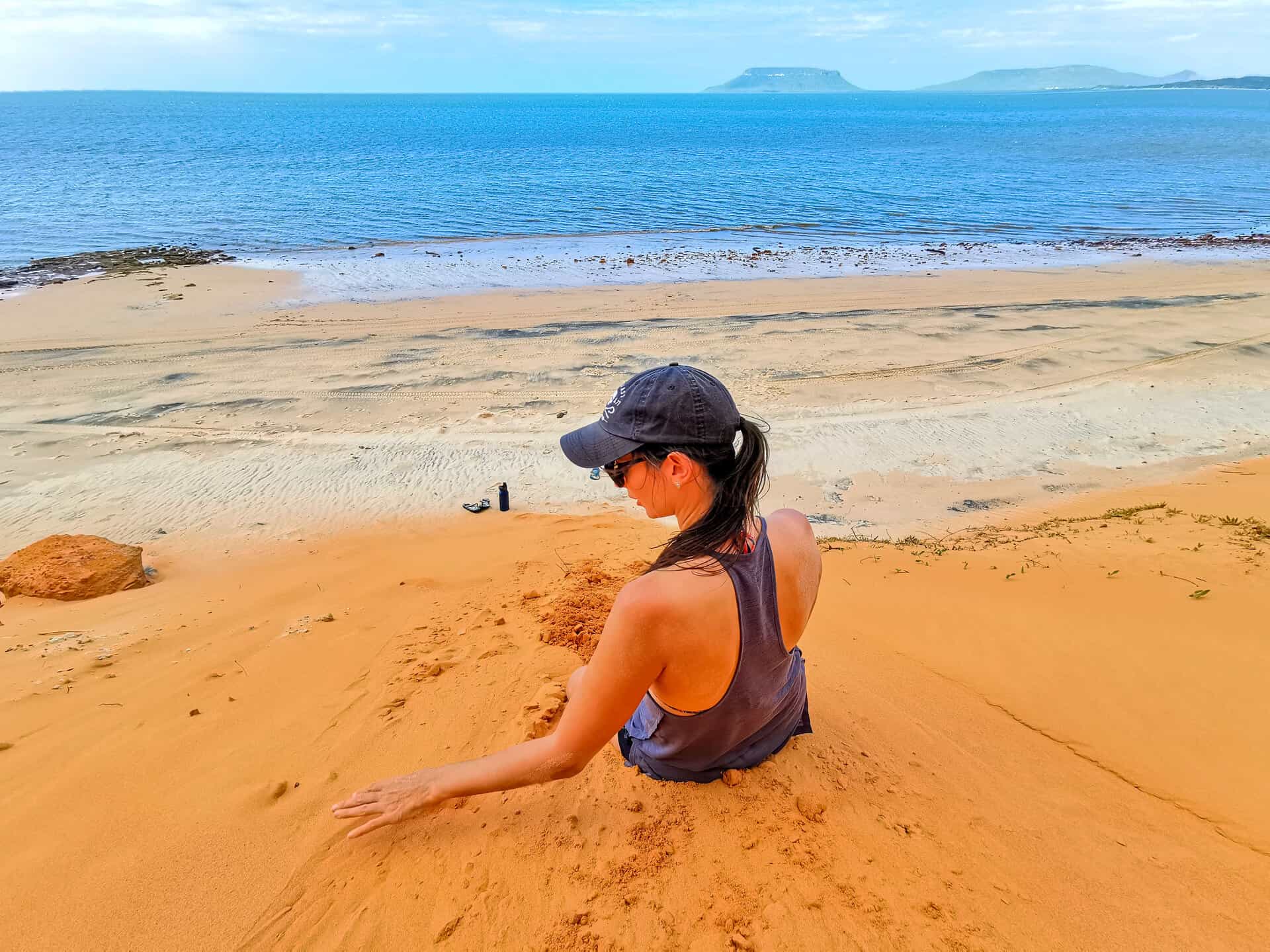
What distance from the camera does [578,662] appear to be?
357 cm

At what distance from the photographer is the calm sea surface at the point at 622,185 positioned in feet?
88.7

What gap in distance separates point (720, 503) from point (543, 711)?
1560 mm

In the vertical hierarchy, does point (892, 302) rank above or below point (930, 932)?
below

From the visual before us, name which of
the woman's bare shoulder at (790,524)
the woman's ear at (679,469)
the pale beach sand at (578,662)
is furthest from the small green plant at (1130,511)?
the woman's ear at (679,469)

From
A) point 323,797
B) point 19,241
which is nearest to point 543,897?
point 323,797

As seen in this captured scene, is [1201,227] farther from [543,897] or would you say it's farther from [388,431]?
[543,897]

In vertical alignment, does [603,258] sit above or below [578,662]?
below

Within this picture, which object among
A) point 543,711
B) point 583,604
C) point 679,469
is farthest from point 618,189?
point 679,469

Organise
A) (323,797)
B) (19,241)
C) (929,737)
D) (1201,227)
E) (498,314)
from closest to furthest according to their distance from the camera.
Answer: (323,797)
(929,737)
(498,314)
(19,241)
(1201,227)

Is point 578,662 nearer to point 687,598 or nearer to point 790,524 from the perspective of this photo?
point 790,524

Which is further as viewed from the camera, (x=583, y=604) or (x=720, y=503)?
(x=583, y=604)

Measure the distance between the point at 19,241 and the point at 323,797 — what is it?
3044 cm


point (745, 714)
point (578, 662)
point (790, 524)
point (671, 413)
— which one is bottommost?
point (578, 662)

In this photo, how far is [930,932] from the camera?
196 cm
